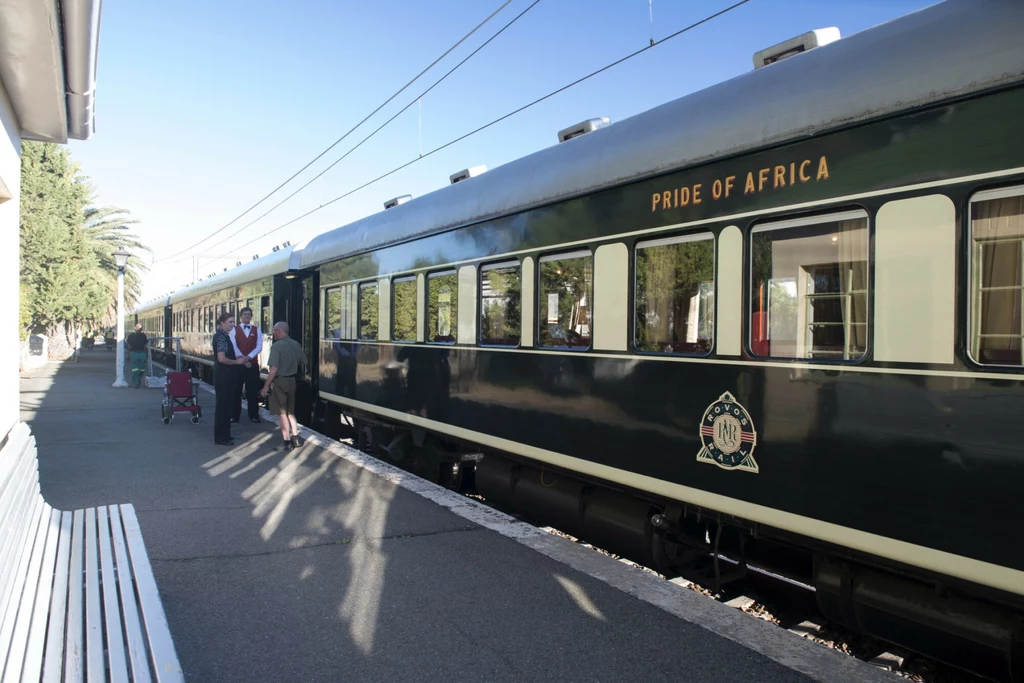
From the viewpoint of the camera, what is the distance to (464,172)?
25.0 feet

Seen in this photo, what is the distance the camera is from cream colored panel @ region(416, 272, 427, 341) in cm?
755

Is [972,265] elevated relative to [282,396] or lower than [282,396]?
elevated

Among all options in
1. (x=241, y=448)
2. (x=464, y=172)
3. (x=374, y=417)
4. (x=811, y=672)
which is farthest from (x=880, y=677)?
(x=241, y=448)

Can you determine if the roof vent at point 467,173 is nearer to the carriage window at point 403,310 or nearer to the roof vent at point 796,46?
the carriage window at point 403,310

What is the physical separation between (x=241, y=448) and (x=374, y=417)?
1.93 metres

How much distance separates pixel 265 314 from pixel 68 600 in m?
11.6

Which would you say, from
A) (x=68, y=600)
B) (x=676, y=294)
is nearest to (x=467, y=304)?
(x=676, y=294)

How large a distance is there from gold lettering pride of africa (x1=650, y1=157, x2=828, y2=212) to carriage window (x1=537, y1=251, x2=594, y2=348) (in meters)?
0.80

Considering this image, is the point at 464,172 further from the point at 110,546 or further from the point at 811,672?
the point at 811,672

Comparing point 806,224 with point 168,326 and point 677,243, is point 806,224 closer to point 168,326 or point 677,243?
point 677,243

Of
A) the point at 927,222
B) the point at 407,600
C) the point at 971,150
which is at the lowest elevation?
the point at 407,600

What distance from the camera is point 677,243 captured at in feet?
14.5

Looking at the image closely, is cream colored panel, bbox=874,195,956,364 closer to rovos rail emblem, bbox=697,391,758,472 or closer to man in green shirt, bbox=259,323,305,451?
rovos rail emblem, bbox=697,391,758,472

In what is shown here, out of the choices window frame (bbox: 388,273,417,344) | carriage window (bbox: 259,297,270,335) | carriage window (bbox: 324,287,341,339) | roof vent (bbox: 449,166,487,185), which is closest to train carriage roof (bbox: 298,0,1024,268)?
roof vent (bbox: 449,166,487,185)
